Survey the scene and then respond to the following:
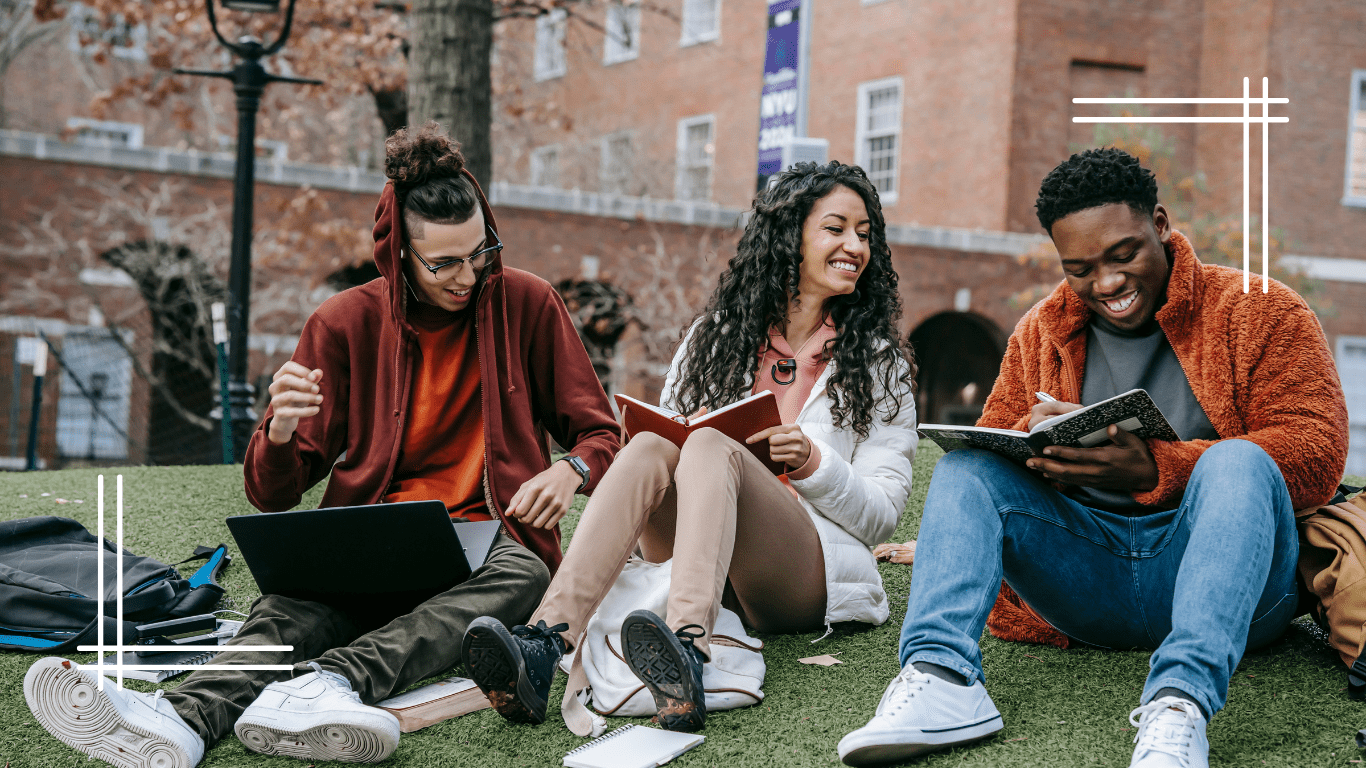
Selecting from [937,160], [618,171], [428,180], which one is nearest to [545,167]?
[618,171]

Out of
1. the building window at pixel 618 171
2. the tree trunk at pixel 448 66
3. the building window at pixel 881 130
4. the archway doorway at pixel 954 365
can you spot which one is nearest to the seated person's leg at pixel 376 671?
the tree trunk at pixel 448 66

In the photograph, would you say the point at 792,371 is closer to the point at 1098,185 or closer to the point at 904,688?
the point at 1098,185

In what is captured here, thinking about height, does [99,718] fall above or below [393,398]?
below

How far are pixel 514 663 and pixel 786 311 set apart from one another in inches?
62.9

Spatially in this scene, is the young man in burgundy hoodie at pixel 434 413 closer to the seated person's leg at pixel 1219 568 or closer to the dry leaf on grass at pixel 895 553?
the dry leaf on grass at pixel 895 553

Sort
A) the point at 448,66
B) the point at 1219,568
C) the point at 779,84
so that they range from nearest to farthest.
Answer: the point at 1219,568, the point at 448,66, the point at 779,84

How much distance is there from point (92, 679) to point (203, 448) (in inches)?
472

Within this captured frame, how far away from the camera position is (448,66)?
22.0 ft

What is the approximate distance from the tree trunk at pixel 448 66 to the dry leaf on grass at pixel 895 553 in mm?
3726

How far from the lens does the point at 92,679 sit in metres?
2.18

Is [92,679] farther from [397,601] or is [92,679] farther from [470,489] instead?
[470,489]

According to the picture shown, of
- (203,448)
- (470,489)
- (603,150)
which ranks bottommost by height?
(203,448)

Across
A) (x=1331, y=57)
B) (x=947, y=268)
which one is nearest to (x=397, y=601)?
(x=947, y=268)

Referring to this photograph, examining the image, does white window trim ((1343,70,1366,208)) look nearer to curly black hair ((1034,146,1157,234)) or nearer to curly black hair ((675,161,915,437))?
curly black hair ((675,161,915,437))
